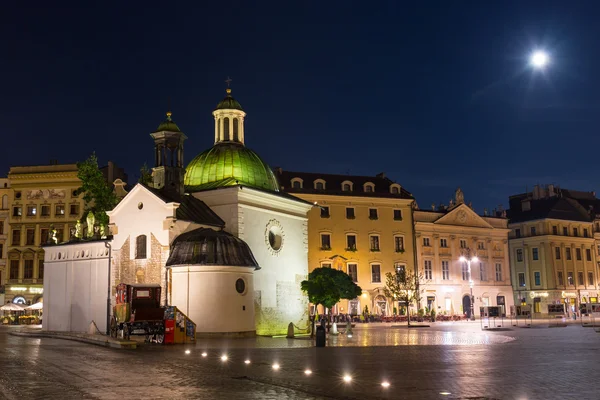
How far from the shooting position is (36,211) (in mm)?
80312

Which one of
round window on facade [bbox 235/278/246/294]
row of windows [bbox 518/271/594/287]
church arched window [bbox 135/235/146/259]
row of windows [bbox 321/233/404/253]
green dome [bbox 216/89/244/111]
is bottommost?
round window on facade [bbox 235/278/246/294]

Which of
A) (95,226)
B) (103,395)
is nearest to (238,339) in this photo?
(95,226)

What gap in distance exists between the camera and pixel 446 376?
61.5 ft

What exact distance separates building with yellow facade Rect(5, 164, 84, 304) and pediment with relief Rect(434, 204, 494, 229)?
144 ft

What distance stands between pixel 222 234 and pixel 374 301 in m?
36.5

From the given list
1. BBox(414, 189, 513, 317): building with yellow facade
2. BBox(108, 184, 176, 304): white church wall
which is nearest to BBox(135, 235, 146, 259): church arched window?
BBox(108, 184, 176, 304): white church wall

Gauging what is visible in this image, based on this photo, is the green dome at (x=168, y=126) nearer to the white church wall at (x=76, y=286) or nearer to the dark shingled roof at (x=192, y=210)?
the dark shingled roof at (x=192, y=210)

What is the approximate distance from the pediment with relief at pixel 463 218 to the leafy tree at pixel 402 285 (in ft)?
32.6

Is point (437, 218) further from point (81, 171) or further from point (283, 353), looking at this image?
point (283, 353)

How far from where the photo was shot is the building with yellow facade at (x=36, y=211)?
79.2 metres

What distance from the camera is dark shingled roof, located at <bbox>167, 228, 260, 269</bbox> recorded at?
137ft

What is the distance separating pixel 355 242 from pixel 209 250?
36.8m

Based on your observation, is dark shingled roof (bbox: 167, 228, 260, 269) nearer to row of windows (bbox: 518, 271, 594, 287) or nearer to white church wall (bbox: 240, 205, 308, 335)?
white church wall (bbox: 240, 205, 308, 335)

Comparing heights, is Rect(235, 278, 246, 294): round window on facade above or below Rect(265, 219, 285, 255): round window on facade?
below
